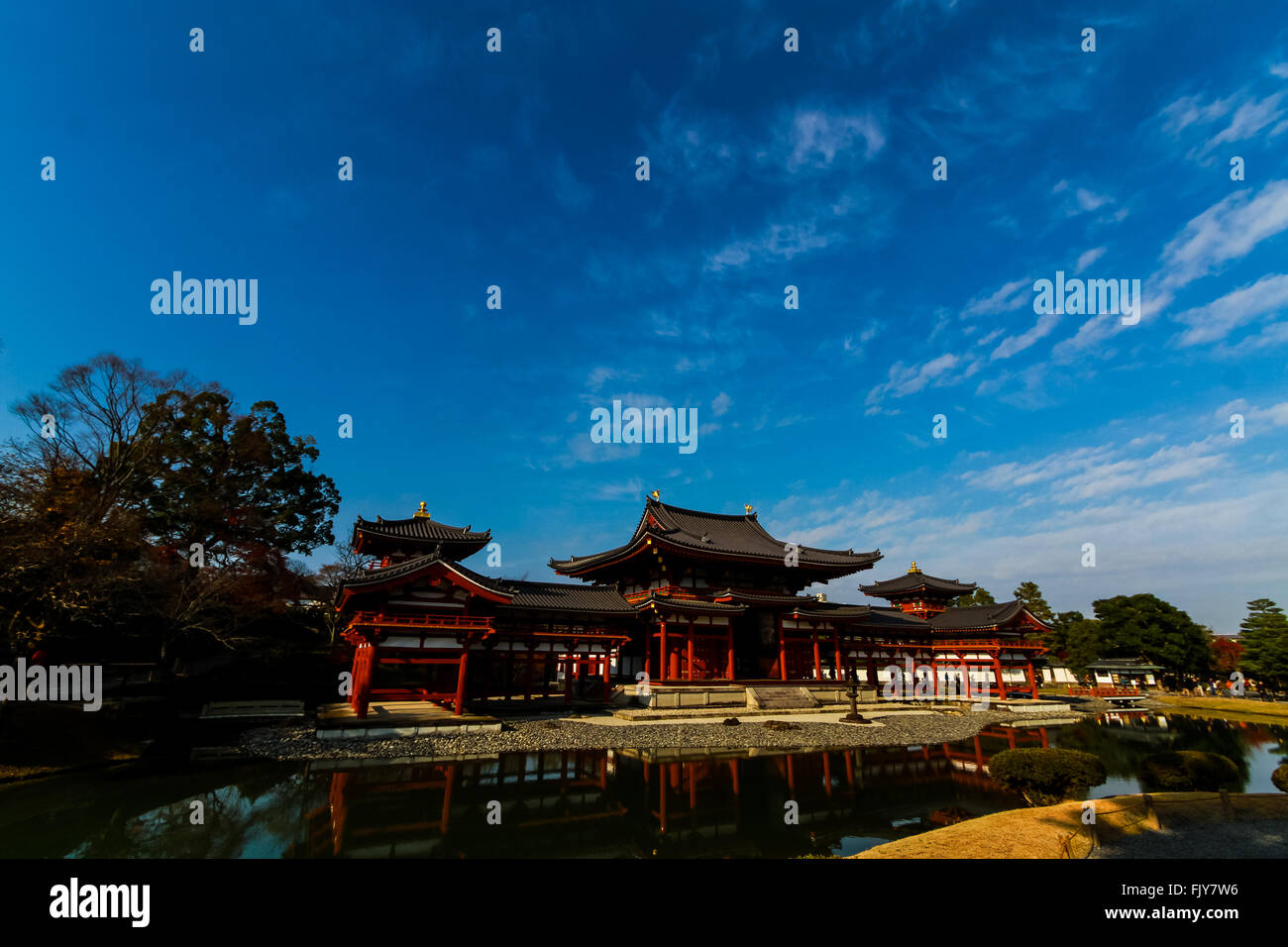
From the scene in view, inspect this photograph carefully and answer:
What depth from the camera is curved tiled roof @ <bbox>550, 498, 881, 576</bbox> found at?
3347cm

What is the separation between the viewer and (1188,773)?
12711 mm

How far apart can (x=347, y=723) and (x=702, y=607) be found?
56.4 ft

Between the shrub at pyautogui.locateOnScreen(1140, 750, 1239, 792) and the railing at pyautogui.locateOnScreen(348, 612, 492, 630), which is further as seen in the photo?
the railing at pyautogui.locateOnScreen(348, 612, 492, 630)

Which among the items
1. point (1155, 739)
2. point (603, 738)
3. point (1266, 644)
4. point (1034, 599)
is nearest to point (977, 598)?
point (1034, 599)

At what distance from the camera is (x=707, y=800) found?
13.0 metres

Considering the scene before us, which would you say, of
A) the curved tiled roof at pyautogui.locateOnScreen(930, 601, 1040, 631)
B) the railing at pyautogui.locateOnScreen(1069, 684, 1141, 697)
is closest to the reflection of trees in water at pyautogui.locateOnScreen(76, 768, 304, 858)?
the curved tiled roof at pyautogui.locateOnScreen(930, 601, 1040, 631)

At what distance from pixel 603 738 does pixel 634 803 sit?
8121 mm

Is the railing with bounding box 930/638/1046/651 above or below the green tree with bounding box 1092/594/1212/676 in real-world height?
above

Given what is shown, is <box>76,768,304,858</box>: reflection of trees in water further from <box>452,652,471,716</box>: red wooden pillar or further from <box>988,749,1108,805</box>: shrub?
<box>988,749,1108,805</box>: shrub

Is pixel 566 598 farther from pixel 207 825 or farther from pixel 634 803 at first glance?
pixel 207 825

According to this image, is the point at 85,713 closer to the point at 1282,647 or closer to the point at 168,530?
the point at 168,530

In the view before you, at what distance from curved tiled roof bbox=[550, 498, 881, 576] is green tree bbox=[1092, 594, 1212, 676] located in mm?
40420
